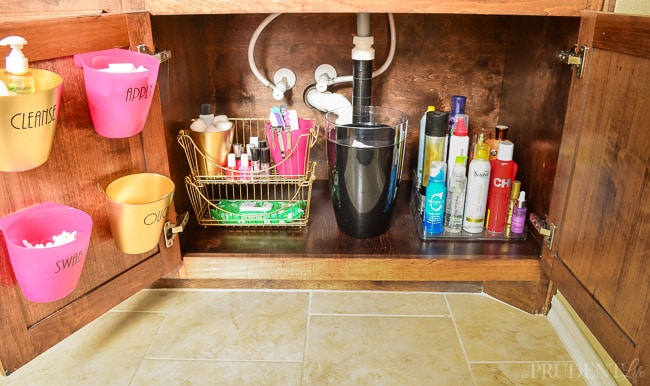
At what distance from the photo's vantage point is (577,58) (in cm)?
92

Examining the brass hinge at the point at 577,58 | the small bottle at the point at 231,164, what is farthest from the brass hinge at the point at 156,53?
the brass hinge at the point at 577,58

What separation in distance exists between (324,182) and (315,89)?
29 cm

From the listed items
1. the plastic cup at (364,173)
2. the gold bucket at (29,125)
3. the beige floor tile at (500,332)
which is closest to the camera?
the gold bucket at (29,125)

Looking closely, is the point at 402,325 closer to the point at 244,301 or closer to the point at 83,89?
the point at 244,301

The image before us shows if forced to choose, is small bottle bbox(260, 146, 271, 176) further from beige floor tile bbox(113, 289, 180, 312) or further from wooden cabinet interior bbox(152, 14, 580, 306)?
beige floor tile bbox(113, 289, 180, 312)

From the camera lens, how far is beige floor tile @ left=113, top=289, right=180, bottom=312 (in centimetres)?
119

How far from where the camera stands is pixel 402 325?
1116 millimetres

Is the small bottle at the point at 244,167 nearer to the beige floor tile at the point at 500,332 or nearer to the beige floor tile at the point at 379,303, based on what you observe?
the beige floor tile at the point at 379,303

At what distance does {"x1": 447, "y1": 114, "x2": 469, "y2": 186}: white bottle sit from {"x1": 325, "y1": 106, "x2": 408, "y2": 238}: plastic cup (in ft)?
0.39

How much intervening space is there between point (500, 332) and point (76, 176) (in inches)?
35.7

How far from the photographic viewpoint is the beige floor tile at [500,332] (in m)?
1.03

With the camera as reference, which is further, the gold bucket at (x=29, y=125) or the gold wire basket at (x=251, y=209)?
the gold wire basket at (x=251, y=209)

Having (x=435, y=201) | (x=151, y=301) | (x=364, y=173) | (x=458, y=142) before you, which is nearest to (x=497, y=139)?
(x=458, y=142)

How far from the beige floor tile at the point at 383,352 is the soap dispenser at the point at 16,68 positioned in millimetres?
687
